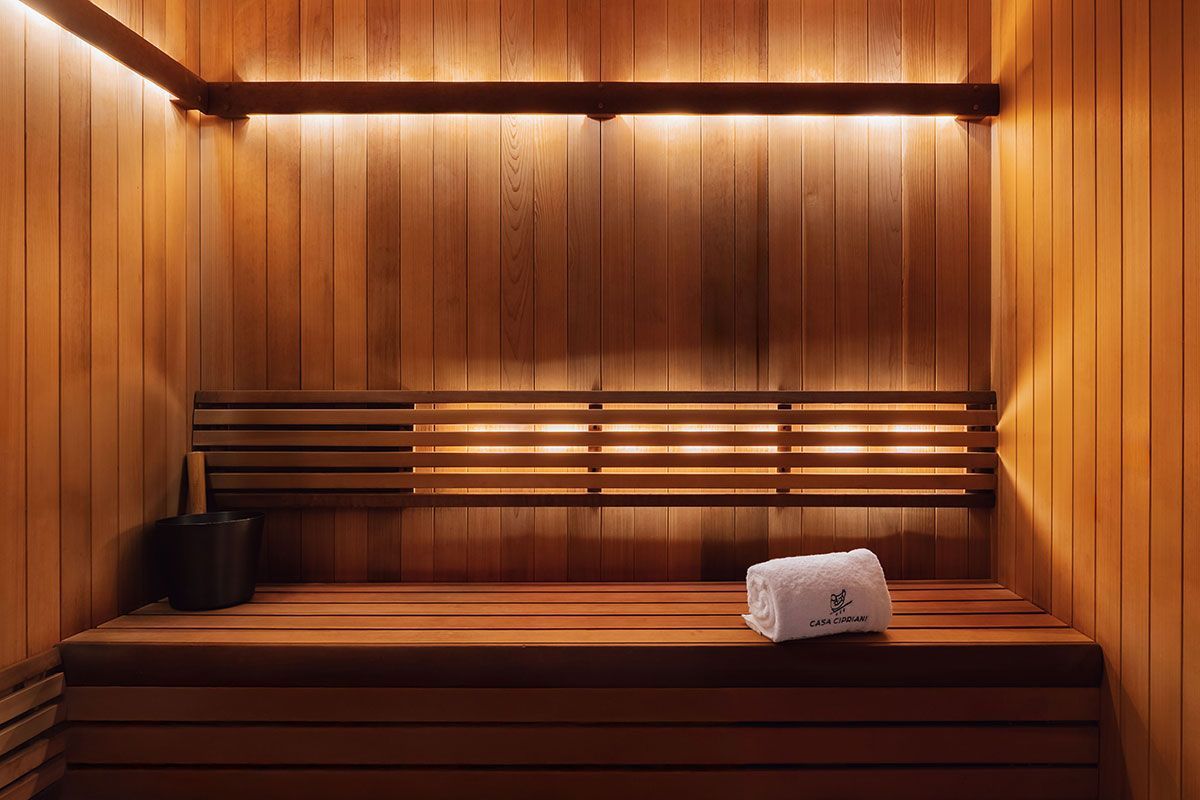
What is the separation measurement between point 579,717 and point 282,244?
1.74 meters

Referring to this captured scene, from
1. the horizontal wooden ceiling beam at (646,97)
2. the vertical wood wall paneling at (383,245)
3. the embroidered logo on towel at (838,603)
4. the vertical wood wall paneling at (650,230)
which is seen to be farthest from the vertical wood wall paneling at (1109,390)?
the vertical wood wall paneling at (383,245)

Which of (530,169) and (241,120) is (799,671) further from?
(241,120)

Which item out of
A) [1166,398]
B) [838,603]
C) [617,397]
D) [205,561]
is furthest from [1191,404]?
[205,561]

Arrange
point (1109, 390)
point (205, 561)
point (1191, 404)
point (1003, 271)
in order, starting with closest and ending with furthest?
point (1191, 404), point (1109, 390), point (205, 561), point (1003, 271)

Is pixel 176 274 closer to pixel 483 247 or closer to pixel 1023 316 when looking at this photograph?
pixel 483 247

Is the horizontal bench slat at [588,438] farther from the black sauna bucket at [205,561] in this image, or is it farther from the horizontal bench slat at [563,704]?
the horizontal bench slat at [563,704]

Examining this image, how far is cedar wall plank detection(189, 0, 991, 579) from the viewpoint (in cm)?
228

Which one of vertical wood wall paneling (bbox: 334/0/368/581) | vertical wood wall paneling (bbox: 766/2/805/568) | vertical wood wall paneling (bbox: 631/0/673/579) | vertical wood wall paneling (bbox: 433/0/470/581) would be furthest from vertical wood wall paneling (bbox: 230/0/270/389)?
vertical wood wall paneling (bbox: 766/2/805/568)

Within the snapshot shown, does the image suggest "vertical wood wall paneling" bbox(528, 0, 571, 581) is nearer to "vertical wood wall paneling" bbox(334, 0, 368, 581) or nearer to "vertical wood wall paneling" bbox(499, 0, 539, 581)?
"vertical wood wall paneling" bbox(499, 0, 539, 581)

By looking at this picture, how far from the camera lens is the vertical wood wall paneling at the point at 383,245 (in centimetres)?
228

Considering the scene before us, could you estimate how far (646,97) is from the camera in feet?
7.23

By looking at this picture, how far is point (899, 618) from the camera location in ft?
6.17

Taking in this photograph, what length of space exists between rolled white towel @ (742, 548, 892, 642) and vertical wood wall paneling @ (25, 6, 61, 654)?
1.77 m

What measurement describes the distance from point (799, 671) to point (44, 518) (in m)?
1.87
